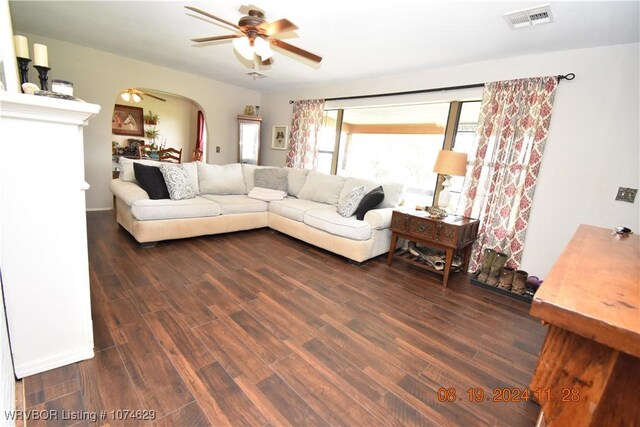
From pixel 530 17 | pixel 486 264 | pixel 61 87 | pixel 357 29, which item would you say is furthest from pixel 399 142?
pixel 61 87

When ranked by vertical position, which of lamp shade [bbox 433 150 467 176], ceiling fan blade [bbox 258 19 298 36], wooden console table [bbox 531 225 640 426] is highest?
ceiling fan blade [bbox 258 19 298 36]

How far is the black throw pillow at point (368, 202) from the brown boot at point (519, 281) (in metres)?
1.59

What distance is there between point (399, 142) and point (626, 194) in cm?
256

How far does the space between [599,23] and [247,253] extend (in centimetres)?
367

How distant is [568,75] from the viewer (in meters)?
2.68

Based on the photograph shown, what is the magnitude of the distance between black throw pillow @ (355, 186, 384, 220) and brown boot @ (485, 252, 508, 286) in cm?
139

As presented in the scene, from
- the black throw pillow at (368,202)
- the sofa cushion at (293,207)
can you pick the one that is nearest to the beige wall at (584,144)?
the black throw pillow at (368,202)

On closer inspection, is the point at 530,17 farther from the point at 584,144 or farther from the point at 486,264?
the point at 486,264

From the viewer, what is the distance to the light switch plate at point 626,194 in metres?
2.43

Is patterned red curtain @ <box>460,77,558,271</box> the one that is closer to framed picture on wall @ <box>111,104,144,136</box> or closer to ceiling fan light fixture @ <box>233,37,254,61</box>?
ceiling fan light fixture @ <box>233,37,254,61</box>

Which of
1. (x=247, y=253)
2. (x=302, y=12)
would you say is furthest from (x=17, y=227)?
(x=302, y=12)

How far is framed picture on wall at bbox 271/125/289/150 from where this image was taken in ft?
18.5

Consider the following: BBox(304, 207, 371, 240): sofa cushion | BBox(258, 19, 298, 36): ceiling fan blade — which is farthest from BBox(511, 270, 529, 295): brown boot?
BBox(258, 19, 298, 36): ceiling fan blade

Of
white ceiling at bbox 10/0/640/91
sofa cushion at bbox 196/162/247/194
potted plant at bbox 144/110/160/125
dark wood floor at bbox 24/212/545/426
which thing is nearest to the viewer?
dark wood floor at bbox 24/212/545/426
